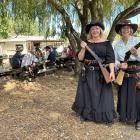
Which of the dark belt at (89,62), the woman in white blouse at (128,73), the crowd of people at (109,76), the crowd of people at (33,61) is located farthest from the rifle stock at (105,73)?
the crowd of people at (33,61)

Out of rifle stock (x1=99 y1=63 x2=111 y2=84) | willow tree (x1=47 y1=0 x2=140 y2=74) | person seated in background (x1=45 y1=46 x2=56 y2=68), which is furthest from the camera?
person seated in background (x1=45 y1=46 x2=56 y2=68)

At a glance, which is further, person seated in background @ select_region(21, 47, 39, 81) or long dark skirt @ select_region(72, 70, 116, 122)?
person seated in background @ select_region(21, 47, 39, 81)

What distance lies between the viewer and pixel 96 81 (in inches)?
272

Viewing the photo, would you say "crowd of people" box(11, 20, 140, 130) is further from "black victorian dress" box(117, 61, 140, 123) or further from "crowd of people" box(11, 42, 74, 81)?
"crowd of people" box(11, 42, 74, 81)

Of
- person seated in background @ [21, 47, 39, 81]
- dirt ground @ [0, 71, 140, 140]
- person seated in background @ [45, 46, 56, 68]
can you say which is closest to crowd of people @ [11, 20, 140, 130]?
dirt ground @ [0, 71, 140, 140]

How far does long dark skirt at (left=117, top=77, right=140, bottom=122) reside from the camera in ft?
22.8

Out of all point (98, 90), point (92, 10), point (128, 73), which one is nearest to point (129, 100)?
point (128, 73)

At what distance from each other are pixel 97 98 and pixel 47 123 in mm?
988

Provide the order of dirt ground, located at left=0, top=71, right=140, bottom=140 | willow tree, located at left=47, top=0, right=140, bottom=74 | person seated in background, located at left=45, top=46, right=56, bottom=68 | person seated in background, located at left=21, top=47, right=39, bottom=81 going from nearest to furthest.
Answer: dirt ground, located at left=0, top=71, right=140, bottom=140 < willow tree, located at left=47, top=0, right=140, bottom=74 < person seated in background, located at left=21, top=47, right=39, bottom=81 < person seated in background, located at left=45, top=46, right=56, bottom=68

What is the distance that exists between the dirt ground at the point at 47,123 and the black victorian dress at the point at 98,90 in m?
0.20

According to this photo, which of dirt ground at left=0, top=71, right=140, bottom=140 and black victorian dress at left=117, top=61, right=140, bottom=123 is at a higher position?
black victorian dress at left=117, top=61, right=140, bottom=123

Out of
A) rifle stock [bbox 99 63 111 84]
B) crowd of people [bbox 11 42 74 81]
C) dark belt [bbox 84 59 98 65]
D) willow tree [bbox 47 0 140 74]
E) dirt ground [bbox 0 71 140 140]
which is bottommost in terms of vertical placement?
dirt ground [bbox 0 71 140 140]

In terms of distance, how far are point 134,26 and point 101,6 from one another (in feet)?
23.0

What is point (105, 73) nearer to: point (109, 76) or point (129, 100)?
point (109, 76)
